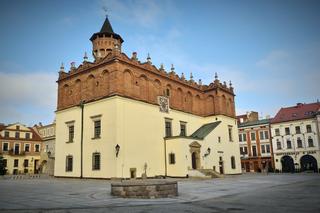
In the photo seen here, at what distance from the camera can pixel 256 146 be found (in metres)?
59.2

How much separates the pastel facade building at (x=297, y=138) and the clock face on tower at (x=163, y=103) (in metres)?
29.3

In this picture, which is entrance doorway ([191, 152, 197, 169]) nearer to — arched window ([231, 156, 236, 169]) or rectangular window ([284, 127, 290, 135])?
arched window ([231, 156, 236, 169])

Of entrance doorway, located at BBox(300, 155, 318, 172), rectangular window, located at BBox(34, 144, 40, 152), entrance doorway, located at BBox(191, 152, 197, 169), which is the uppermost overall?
rectangular window, located at BBox(34, 144, 40, 152)

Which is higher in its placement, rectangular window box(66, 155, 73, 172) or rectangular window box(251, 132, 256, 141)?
rectangular window box(251, 132, 256, 141)

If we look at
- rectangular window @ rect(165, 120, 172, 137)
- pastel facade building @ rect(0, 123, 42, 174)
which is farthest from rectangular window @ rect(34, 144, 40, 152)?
rectangular window @ rect(165, 120, 172, 137)

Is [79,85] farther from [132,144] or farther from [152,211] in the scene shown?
[152,211]

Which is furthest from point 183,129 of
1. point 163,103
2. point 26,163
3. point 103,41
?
point 26,163

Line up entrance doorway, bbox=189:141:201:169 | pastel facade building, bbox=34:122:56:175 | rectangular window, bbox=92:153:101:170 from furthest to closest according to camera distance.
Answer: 1. pastel facade building, bbox=34:122:56:175
2. entrance doorway, bbox=189:141:201:169
3. rectangular window, bbox=92:153:101:170

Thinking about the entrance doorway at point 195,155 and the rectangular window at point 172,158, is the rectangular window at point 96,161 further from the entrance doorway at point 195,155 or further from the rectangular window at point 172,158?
the entrance doorway at point 195,155

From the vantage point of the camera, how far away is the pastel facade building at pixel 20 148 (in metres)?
56.8

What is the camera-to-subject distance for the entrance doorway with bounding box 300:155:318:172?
51750 millimetres

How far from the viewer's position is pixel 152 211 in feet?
33.6

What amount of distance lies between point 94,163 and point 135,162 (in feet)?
14.1

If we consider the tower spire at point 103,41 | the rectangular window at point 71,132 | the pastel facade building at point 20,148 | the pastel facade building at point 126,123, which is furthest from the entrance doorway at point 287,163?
the pastel facade building at point 20,148
